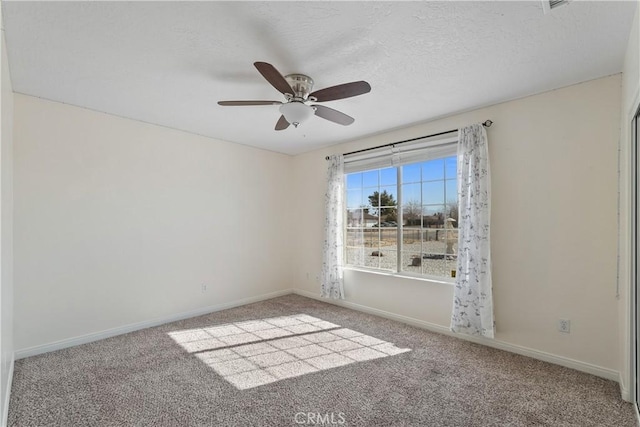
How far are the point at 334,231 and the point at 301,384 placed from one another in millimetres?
2458

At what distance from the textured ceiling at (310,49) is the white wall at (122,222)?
505 mm

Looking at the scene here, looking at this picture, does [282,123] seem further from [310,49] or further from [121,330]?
[121,330]

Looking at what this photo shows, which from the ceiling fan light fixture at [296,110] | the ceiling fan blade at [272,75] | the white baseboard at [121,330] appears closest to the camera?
the ceiling fan blade at [272,75]

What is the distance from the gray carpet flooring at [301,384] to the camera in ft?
6.56

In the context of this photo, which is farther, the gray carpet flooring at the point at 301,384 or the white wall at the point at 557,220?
the white wall at the point at 557,220

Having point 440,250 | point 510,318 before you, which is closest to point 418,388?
point 510,318

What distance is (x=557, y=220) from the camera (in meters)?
2.71

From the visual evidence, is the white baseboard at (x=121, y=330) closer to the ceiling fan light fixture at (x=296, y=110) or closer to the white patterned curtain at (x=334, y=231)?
the white patterned curtain at (x=334, y=231)

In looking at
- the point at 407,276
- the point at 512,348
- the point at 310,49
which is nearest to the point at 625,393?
the point at 512,348

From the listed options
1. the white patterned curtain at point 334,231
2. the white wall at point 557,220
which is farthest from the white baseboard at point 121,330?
the white wall at point 557,220

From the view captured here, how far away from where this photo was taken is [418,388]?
234 centimetres

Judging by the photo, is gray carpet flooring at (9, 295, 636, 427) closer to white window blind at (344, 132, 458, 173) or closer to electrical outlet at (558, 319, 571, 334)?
electrical outlet at (558, 319, 571, 334)

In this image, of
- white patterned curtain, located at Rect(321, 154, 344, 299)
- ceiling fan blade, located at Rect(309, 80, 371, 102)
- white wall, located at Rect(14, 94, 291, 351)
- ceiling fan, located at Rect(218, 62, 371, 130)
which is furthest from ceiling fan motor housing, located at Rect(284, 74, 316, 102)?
white wall, located at Rect(14, 94, 291, 351)

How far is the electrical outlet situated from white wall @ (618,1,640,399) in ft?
1.05
